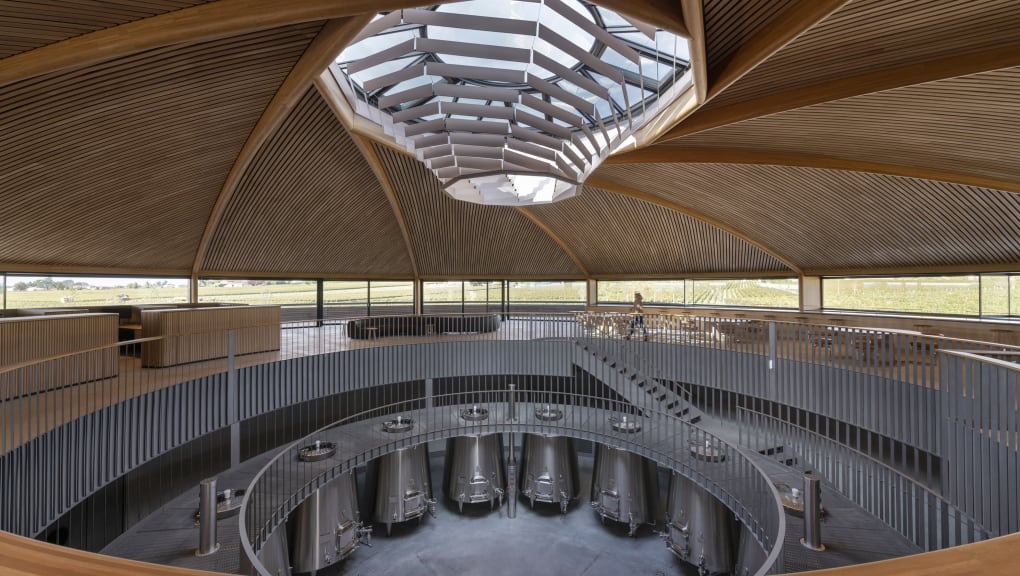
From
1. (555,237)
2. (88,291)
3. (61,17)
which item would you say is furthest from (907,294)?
(88,291)

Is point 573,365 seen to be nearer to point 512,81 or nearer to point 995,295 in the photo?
point 512,81

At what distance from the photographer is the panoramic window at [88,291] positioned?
15.2 meters

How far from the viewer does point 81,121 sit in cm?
970

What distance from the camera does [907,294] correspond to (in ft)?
59.4

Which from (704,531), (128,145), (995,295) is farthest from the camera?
(995,295)

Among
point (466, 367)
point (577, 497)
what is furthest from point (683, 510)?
point (466, 367)

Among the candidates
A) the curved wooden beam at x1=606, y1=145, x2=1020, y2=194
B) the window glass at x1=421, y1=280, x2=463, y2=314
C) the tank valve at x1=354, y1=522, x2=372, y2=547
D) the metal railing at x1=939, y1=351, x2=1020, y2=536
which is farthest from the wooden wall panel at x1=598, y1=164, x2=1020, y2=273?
the window glass at x1=421, y1=280, x2=463, y2=314

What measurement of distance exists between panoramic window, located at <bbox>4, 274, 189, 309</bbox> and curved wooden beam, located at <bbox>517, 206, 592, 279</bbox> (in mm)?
14197

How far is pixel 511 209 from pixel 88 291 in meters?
16.1

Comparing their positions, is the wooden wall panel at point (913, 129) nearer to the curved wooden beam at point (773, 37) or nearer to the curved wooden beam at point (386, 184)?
the curved wooden beam at point (773, 37)

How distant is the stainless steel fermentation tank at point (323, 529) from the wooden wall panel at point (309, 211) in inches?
380

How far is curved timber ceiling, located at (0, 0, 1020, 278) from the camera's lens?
262 inches

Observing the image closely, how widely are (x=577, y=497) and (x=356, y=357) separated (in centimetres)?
870

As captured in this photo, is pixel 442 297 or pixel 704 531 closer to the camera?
pixel 704 531
